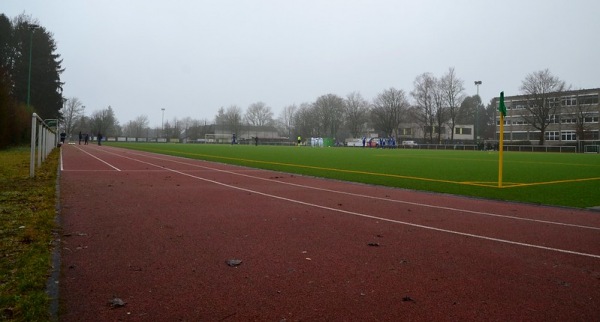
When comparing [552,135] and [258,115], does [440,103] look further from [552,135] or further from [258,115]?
[258,115]

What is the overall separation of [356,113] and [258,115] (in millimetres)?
41669

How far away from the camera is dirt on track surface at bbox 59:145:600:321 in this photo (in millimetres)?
3879

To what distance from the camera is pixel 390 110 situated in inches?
4230

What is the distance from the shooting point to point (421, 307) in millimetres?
3947

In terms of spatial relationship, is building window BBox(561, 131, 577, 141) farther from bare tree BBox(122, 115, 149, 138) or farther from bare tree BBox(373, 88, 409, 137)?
bare tree BBox(122, 115, 149, 138)

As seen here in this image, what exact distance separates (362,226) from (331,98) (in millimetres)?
120581

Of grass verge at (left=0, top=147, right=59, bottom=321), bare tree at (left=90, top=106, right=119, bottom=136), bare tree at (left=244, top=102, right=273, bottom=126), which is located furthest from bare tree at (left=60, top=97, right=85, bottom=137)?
grass verge at (left=0, top=147, right=59, bottom=321)

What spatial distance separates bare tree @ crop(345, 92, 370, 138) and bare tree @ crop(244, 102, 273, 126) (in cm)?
3631

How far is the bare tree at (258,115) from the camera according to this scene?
497 feet

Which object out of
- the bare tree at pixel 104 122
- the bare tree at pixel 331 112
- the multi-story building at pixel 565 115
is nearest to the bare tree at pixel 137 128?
the bare tree at pixel 104 122

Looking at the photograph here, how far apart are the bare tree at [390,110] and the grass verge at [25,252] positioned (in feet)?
334

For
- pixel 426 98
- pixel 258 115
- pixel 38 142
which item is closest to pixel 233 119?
pixel 258 115

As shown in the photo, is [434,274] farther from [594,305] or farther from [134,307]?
[134,307]

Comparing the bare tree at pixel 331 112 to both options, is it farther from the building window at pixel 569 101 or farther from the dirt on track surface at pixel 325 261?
the dirt on track surface at pixel 325 261
